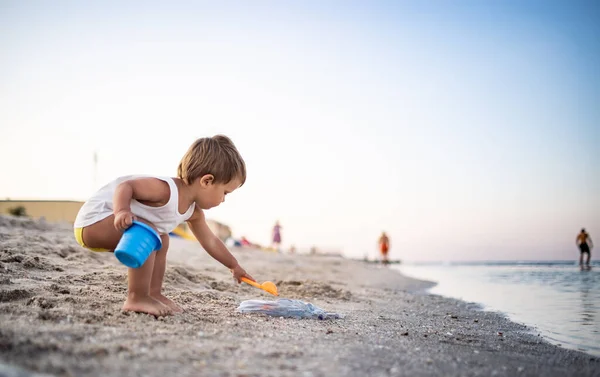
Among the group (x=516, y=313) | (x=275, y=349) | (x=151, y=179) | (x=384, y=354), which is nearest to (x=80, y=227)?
(x=151, y=179)

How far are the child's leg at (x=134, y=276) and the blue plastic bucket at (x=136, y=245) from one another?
0.19 m

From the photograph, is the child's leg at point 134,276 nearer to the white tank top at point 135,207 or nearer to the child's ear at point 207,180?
the white tank top at point 135,207

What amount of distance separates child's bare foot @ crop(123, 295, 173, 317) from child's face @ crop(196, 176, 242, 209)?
67cm

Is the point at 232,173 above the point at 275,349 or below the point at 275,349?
above

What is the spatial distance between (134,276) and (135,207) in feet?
1.32

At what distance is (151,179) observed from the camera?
274cm

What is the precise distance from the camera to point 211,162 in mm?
2814

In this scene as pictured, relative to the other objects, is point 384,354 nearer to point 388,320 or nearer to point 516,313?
point 388,320

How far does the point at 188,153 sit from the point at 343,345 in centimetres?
149

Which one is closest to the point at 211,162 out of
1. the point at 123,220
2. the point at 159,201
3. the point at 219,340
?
the point at 159,201

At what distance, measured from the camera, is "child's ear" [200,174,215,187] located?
2815mm

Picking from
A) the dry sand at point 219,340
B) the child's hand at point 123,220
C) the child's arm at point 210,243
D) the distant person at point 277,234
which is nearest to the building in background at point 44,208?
the distant person at point 277,234

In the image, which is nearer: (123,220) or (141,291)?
(123,220)

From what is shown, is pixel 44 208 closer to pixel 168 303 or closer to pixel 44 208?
pixel 44 208
